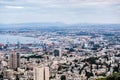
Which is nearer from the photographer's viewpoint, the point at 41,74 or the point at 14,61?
the point at 41,74

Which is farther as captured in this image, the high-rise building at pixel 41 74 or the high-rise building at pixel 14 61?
the high-rise building at pixel 14 61

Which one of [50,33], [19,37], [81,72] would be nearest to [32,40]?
[19,37]

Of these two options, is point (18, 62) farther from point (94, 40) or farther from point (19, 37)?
point (19, 37)

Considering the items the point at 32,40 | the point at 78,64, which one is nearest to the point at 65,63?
the point at 78,64

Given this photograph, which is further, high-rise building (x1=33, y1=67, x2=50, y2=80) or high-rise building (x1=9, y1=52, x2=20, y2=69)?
high-rise building (x1=9, y1=52, x2=20, y2=69)

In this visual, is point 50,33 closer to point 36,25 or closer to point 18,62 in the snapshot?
point 36,25

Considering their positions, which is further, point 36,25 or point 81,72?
point 36,25

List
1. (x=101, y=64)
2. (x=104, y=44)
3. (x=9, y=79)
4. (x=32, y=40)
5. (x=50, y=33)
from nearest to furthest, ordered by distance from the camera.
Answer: (x=9, y=79) < (x=101, y=64) < (x=104, y=44) < (x=32, y=40) < (x=50, y=33)

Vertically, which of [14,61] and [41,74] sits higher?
[41,74]

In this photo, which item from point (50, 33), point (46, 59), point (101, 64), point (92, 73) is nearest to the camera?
point (92, 73)
